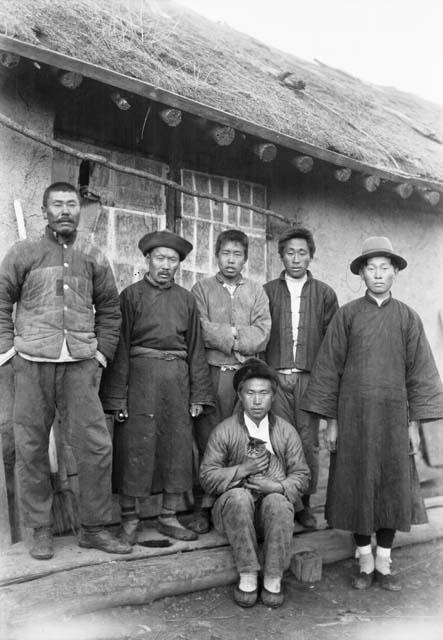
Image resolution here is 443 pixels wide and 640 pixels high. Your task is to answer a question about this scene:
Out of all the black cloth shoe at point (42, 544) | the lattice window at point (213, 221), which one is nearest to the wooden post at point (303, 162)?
the lattice window at point (213, 221)

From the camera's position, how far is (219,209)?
18.0 feet

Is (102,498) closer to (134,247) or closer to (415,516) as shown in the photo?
(415,516)

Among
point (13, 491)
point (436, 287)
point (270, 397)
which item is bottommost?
point (13, 491)

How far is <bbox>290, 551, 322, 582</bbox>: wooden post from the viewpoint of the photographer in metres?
3.73

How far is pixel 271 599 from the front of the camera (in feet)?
11.0

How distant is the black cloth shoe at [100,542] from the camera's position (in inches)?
138

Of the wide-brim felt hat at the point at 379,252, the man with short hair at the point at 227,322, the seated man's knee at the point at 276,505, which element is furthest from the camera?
the man with short hair at the point at 227,322

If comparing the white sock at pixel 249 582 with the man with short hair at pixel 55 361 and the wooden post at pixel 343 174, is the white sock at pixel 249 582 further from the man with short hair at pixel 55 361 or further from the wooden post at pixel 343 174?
the wooden post at pixel 343 174

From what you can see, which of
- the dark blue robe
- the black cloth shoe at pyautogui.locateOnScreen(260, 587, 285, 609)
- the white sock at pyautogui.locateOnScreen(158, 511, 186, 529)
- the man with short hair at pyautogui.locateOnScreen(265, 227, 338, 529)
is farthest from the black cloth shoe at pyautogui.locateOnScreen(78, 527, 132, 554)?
the man with short hair at pyautogui.locateOnScreen(265, 227, 338, 529)

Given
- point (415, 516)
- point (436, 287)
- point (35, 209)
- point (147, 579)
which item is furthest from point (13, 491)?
point (436, 287)

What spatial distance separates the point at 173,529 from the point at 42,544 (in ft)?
2.66

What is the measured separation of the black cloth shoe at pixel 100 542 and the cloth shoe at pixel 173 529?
360mm

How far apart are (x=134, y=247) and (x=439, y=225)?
3.65 m

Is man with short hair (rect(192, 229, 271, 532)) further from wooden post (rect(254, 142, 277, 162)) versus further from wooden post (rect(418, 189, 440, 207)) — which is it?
wooden post (rect(418, 189, 440, 207))
